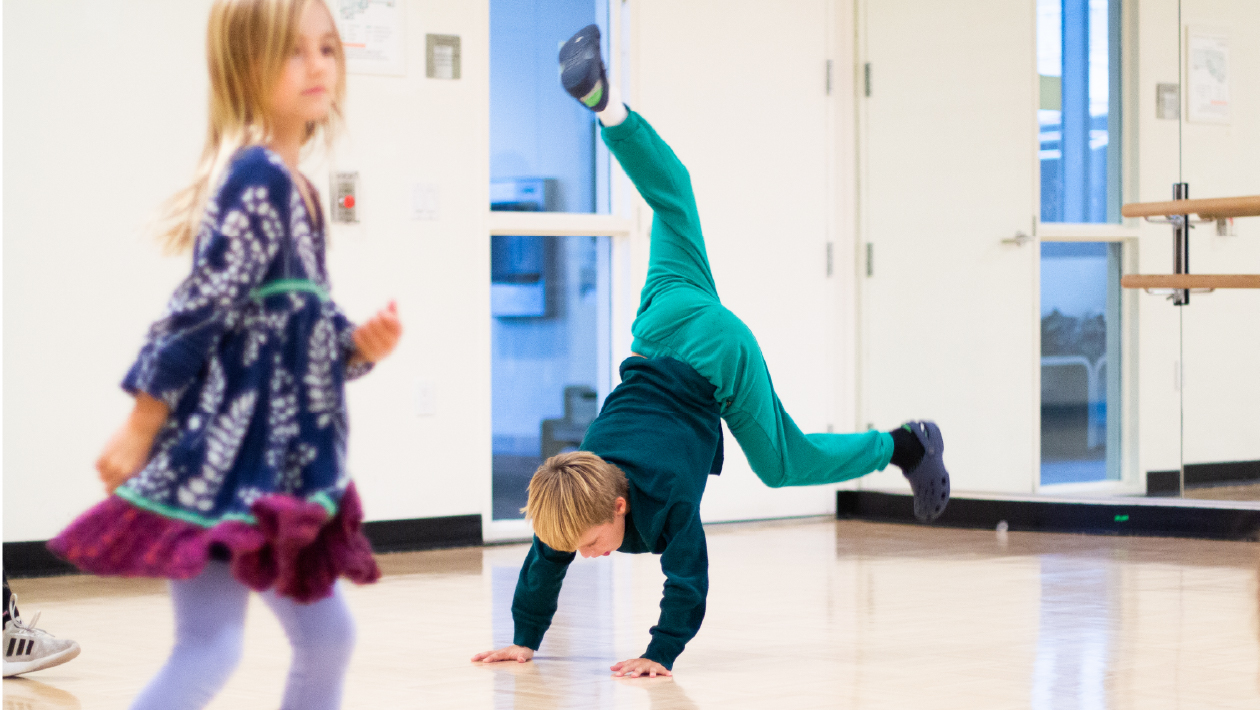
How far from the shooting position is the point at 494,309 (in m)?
5.15

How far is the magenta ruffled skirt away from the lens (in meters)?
1.01

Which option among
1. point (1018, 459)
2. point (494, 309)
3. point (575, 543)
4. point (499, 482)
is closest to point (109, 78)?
point (494, 309)

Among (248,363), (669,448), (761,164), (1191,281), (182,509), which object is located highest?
(761,164)

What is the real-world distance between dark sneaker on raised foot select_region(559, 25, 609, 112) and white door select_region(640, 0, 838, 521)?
3464 millimetres

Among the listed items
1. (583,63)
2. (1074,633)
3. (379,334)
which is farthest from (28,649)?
(1074,633)

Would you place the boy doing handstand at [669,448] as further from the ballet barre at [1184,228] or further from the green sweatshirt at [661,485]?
the ballet barre at [1184,228]

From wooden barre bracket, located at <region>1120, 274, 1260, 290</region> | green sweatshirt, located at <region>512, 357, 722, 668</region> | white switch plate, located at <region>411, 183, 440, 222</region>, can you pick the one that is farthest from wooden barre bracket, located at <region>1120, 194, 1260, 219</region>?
white switch plate, located at <region>411, 183, 440, 222</region>

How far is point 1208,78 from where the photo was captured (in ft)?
15.8

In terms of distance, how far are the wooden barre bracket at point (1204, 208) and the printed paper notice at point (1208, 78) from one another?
0.41 meters

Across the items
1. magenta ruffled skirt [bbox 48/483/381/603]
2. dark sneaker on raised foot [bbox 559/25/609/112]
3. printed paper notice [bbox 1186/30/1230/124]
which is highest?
printed paper notice [bbox 1186/30/1230/124]

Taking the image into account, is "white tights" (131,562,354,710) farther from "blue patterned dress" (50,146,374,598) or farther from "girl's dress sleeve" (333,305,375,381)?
"girl's dress sleeve" (333,305,375,381)

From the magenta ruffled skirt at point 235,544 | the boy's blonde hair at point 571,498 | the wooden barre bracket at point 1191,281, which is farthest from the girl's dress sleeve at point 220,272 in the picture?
the wooden barre bracket at point 1191,281

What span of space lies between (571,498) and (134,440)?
1.44m

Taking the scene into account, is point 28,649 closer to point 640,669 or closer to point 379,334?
point 640,669
